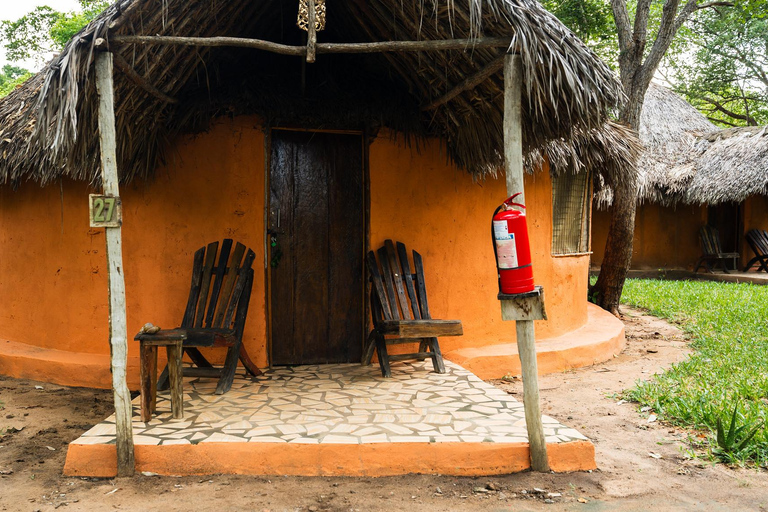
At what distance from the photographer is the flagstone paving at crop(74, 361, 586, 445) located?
3221mm

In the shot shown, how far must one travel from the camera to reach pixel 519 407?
377cm

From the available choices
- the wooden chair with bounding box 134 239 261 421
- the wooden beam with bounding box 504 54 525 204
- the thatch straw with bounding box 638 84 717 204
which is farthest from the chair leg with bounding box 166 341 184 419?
the thatch straw with bounding box 638 84 717 204

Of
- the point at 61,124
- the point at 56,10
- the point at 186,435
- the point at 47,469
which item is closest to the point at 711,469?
the point at 186,435

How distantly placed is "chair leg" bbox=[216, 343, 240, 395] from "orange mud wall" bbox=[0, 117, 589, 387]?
1.82 ft

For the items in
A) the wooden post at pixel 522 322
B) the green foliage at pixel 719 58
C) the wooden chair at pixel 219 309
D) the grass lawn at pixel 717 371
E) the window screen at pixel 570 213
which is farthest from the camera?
the green foliage at pixel 719 58

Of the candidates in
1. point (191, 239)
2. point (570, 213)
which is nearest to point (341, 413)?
point (191, 239)

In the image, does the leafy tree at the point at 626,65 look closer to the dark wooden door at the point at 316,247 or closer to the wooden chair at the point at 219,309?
the dark wooden door at the point at 316,247

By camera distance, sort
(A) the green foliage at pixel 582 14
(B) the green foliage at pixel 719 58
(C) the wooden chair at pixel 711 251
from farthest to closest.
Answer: (B) the green foliage at pixel 719 58 < (C) the wooden chair at pixel 711 251 < (A) the green foliage at pixel 582 14

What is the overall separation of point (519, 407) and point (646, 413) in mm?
1140

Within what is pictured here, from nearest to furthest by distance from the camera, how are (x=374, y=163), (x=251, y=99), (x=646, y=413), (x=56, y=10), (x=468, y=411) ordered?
1. (x=468, y=411)
2. (x=646, y=413)
3. (x=251, y=99)
4. (x=374, y=163)
5. (x=56, y=10)

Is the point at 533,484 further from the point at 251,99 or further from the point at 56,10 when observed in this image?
the point at 56,10

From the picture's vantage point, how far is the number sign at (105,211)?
3.05 m

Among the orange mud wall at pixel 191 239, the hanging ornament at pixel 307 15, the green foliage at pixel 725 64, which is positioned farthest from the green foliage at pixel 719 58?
the hanging ornament at pixel 307 15

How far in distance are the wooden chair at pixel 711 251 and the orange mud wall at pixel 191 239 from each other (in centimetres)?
875
